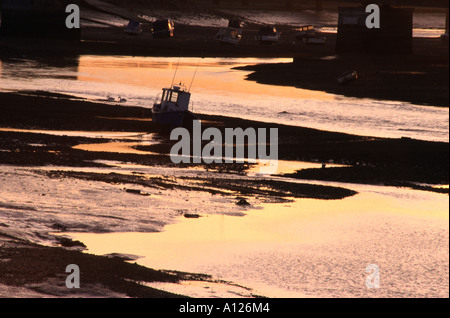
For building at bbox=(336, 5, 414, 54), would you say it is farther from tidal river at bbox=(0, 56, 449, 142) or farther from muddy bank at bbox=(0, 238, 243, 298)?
muddy bank at bbox=(0, 238, 243, 298)

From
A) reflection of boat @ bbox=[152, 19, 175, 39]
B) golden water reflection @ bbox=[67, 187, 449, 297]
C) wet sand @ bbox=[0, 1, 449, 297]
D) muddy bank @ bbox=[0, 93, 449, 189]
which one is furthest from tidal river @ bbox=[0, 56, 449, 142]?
reflection of boat @ bbox=[152, 19, 175, 39]

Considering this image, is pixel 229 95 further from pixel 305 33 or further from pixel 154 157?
pixel 305 33

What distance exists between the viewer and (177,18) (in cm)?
13125

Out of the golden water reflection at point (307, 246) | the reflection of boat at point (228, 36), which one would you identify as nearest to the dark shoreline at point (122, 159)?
the golden water reflection at point (307, 246)

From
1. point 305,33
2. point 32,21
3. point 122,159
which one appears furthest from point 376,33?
point 122,159

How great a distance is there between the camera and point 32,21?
3418 inches

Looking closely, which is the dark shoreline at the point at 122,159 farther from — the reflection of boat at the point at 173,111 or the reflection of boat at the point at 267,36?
the reflection of boat at the point at 267,36

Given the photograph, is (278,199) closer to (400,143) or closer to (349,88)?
(400,143)

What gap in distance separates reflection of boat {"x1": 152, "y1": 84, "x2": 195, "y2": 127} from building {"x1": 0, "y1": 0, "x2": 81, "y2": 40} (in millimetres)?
47585

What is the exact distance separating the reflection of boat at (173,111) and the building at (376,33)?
45.8 meters

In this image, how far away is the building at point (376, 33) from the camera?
275ft

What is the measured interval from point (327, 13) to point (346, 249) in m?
172

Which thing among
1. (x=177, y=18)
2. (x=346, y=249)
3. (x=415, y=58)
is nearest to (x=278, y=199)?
(x=346, y=249)

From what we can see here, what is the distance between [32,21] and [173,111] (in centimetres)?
5045
